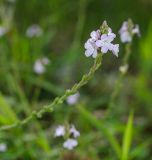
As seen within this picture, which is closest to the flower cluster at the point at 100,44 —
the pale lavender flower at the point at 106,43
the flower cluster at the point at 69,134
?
the pale lavender flower at the point at 106,43

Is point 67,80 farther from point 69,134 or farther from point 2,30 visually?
point 69,134

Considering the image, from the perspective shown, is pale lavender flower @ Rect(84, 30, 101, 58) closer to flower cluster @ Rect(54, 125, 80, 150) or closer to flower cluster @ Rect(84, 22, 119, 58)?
flower cluster @ Rect(84, 22, 119, 58)

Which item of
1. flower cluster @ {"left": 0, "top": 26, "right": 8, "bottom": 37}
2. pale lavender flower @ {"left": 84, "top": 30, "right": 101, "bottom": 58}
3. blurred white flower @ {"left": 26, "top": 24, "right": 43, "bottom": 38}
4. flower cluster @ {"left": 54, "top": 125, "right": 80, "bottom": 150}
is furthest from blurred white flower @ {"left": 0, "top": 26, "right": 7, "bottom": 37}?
pale lavender flower @ {"left": 84, "top": 30, "right": 101, "bottom": 58}

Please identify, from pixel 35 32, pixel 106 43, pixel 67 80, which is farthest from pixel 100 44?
pixel 35 32

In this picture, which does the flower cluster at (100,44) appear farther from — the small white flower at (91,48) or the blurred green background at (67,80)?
the blurred green background at (67,80)

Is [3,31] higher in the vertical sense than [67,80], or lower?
higher

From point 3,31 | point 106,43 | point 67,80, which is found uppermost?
point 3,31

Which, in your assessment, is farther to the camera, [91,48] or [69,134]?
[69,134]
